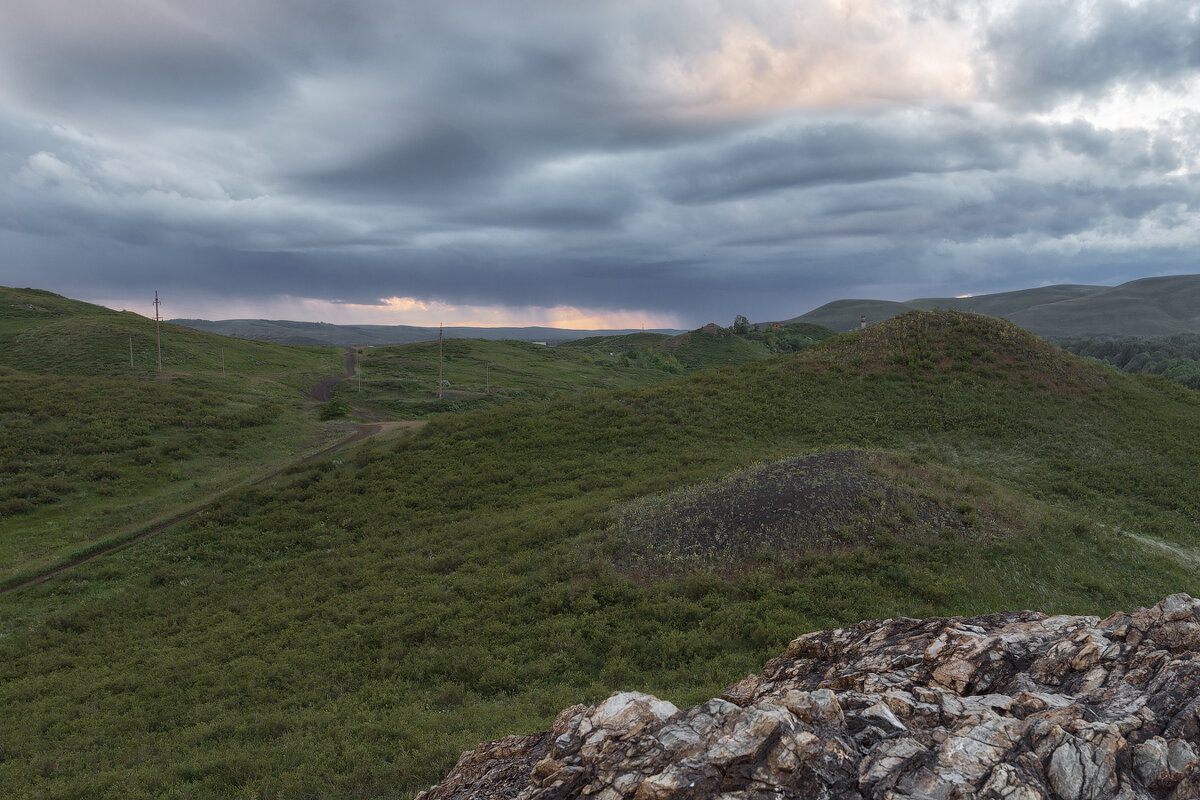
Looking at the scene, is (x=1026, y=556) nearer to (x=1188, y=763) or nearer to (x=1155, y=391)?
(x=1188, y=763)

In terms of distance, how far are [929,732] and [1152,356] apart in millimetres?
160173

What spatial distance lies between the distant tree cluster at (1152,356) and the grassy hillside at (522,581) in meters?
64.8

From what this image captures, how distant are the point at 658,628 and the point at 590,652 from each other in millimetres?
2210

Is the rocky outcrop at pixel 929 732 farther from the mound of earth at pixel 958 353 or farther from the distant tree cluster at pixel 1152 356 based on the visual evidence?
the distant tree cluster at pixel 1152 356

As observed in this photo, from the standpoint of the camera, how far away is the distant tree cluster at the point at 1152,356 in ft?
266

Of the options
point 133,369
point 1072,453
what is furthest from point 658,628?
point 133,369

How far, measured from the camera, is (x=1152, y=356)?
114812 mm

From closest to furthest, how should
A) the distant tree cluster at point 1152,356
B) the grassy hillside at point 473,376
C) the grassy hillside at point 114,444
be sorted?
the grassy hillside at point 114,444
the grassy hillside at point 473,376
the distant tree cluster at point 1152,356

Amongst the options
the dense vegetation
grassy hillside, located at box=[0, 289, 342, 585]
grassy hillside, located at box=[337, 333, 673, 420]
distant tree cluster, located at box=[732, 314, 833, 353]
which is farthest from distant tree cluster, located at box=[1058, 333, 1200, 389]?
grassy hillside, located at box=[0, 289, 342, 585]

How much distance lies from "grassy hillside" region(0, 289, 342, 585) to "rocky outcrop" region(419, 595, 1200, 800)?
3251 cm

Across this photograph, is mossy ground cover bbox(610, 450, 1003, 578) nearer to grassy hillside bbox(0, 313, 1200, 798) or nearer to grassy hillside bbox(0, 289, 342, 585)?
grassy hillside bbox(0, 313, 1200, 798)

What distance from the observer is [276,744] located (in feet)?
40.6

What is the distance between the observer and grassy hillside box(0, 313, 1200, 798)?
1302 cm

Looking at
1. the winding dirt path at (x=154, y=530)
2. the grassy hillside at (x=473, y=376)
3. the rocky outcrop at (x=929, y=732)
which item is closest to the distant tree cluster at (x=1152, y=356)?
the grassy hillside at (x=473, y=376)
